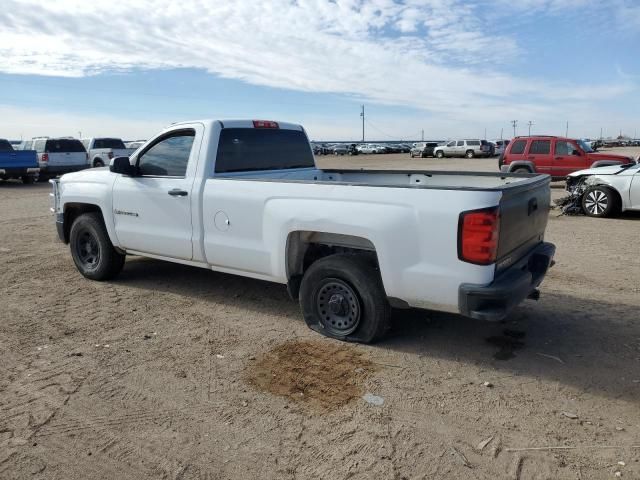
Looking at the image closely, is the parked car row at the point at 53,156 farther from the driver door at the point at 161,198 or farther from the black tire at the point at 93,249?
the driver door at the point at 161,198

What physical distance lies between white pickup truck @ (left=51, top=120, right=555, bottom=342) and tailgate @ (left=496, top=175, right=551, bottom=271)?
0.02 meters

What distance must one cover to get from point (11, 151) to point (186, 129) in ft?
61.3

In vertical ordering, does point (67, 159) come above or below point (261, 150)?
below

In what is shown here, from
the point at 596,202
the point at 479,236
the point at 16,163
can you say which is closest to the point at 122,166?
the point at 479,236

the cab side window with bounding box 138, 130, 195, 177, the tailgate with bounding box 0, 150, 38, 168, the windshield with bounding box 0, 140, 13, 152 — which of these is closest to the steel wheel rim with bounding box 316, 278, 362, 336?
the cab side window with bounding box 138, 130, 195, 177

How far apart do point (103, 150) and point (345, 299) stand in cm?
2324

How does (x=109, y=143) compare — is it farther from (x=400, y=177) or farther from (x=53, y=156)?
(x=400, y=177)

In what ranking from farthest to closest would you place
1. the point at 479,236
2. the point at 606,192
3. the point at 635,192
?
the point at 606,192 < the point at 635,192 < the point at 479,236

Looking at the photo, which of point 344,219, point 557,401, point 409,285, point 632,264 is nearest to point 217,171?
point 344,219

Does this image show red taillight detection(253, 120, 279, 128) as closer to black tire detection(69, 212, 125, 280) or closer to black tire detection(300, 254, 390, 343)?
black tire detection(300, 254, 390, 343)

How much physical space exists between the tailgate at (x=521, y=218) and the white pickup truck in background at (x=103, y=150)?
22.8 metres

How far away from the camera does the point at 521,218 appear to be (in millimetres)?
4215

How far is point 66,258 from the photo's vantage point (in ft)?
26.0

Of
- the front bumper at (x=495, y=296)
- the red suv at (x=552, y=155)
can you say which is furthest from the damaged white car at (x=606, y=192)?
the front bumper at (x=495, y=296)
